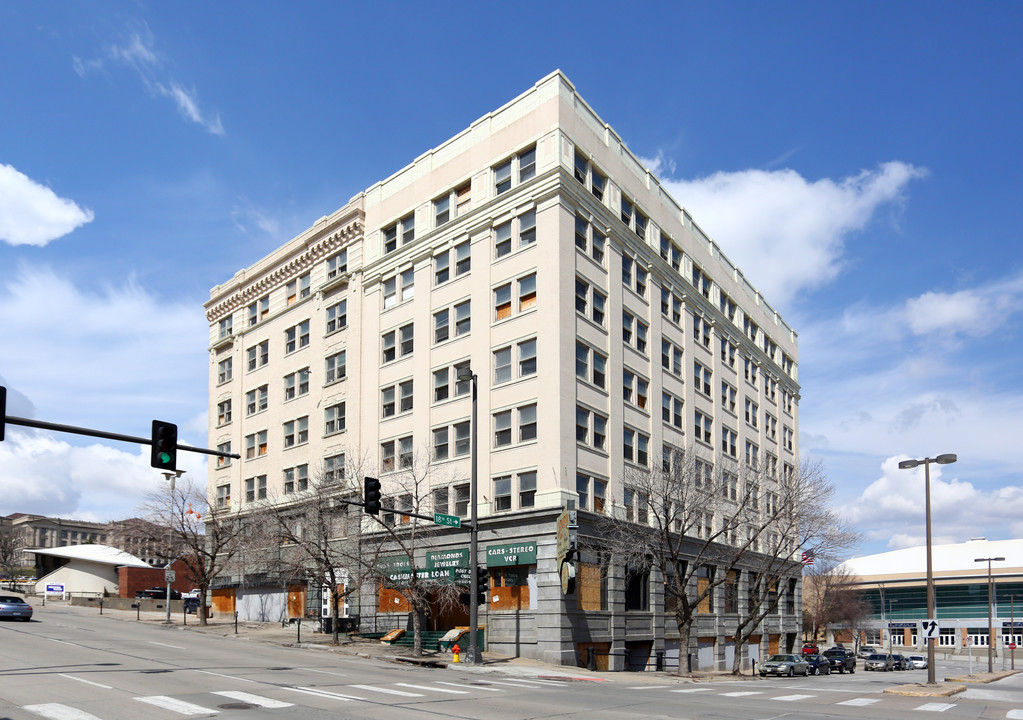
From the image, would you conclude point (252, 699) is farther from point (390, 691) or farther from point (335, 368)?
point (335, 368)

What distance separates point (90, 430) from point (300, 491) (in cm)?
3799

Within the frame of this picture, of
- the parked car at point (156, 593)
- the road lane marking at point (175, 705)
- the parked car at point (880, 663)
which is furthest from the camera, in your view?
the parked car at point (156, 593)

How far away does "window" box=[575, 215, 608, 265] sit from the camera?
4462cm

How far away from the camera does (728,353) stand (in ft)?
212

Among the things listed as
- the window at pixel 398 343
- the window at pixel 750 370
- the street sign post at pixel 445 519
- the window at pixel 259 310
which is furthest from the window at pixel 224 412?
the window at pixel 750 370

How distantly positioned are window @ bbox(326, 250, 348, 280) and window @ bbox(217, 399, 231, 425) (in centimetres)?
1549

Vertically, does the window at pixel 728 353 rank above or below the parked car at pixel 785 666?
above

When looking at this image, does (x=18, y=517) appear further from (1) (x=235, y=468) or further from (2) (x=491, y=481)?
(2) (x=491, y=481)

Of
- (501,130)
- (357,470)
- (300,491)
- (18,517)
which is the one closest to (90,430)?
(357,470)

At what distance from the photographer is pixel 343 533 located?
46656 millimetres

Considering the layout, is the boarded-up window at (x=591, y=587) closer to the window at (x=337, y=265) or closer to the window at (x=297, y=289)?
the window at (x=337, y=265)

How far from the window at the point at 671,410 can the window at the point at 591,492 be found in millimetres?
9470

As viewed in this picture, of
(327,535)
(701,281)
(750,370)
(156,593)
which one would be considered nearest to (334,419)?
(327,535)

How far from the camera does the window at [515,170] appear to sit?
1757 inches
